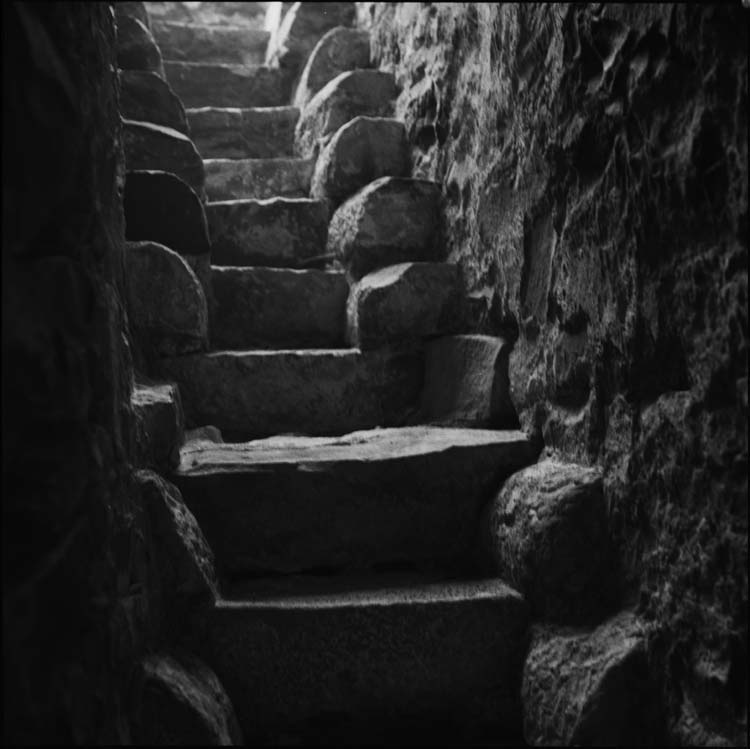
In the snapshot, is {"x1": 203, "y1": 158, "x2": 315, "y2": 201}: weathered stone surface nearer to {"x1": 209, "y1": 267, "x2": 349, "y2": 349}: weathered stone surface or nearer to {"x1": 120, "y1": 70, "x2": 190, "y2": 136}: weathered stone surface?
{"x1": 120, "y1": 70, "x2": 190, "y2": 136}: weathered stone surface

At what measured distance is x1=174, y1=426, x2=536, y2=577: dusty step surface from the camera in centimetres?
163

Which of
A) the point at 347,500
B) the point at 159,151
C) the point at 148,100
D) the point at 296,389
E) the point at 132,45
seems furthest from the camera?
the point at 132,45

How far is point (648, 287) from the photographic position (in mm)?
1309

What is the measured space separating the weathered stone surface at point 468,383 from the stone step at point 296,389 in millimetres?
67

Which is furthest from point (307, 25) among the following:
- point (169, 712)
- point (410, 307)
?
point (169, 712)

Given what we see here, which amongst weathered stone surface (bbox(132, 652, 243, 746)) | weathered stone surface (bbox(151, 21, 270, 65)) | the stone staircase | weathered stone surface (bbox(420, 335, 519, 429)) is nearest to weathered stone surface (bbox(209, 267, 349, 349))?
the stone staircase

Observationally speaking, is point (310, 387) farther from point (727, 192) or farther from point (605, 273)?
point (727, 192)

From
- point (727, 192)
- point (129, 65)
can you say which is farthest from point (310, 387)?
point (129, 65)

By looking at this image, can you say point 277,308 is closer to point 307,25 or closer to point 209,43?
point 307,25

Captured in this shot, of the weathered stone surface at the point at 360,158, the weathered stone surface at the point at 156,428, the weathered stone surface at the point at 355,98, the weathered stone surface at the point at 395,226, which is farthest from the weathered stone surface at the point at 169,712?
the weathered stone surface at the point at 355,98

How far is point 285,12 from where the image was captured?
3.90m

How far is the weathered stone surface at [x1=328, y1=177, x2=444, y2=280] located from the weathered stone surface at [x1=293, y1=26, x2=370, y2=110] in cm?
104

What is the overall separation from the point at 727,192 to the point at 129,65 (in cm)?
228

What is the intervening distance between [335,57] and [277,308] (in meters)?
1.37
